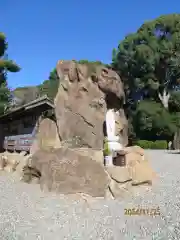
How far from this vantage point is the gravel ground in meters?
4.33

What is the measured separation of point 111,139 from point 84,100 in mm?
1741

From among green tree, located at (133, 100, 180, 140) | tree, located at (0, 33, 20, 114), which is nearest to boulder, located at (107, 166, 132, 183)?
tree, located at (0, 33, 20, 114)

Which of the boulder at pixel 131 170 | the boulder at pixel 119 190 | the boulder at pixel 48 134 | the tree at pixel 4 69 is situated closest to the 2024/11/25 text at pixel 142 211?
the boulder at pixel 119 190

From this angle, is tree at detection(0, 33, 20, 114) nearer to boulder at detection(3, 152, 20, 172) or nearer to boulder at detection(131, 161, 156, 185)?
boulder at detection(3, 152, 20, 172)

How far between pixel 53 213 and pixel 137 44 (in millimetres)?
30495

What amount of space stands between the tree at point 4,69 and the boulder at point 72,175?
43.0 feet

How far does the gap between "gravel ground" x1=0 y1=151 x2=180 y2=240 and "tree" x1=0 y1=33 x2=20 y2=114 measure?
13187 mm

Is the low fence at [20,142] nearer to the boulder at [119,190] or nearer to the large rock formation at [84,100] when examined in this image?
the large rock formation at [84,100]

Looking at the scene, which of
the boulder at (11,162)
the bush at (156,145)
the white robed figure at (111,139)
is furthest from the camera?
the bush at (156,145)

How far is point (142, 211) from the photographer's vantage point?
5656 mm

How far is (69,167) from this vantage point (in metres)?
7.14

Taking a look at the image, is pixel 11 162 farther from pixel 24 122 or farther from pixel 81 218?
pixel 81 218

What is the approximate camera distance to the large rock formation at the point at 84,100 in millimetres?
10172

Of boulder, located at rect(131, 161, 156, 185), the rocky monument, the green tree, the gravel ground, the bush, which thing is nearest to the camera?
the gravel ground
